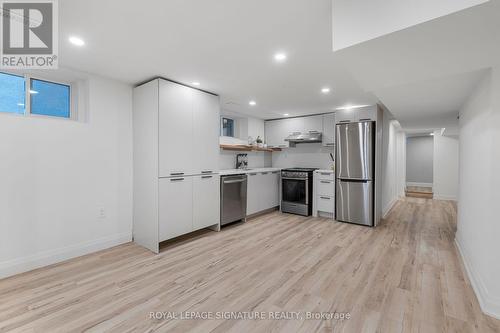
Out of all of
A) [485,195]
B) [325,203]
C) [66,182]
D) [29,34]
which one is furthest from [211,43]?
[325,203]

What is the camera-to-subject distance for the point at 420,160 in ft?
30.2

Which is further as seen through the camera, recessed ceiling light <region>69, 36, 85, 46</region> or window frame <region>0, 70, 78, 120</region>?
window frame <region>0, 70, 78, 120</region>

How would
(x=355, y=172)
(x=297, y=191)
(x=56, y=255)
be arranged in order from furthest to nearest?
(x=297, y=191) → (x=355, y=172) → (x=56, y=255)

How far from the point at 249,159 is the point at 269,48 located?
345 centimetres

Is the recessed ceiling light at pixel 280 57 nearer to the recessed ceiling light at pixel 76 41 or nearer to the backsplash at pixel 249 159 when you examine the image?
the recessed ceiling light at pixel 76 41

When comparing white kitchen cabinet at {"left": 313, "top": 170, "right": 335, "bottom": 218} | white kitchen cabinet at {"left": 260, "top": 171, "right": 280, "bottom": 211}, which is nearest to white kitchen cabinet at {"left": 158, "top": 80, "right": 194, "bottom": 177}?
white kitchen cabinet at {"left": 260, "top": 171, "right": 280, "bottom": 211}

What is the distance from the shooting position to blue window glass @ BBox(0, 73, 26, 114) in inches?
95.4

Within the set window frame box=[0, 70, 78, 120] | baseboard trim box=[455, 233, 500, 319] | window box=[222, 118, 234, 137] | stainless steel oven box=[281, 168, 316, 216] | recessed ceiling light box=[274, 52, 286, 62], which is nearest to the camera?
baseboard trim box=[455, 233, 500, 319]

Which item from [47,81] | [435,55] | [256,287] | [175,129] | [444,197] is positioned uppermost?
[47,81]

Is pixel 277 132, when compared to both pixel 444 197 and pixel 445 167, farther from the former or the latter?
pixel 444 197

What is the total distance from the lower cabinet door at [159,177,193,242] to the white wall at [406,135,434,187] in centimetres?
981

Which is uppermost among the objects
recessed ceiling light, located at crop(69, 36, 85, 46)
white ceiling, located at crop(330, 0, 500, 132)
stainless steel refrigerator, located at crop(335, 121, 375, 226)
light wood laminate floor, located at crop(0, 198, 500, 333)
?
recessed ceiling light, located at crop(69, 36, 85, 46)

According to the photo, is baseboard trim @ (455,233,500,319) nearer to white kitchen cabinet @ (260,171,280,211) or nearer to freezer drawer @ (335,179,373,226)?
freezer drawer @ (335,179,373,226)

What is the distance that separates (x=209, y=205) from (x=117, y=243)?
1388 millimetres
